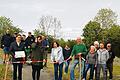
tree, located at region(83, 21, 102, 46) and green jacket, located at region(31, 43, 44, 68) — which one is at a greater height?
tree, located at region(83, 21, 102, 46)

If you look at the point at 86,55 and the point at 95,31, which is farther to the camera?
the point at 95,31

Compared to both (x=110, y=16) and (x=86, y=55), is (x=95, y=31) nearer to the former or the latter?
(x=110, y=16)

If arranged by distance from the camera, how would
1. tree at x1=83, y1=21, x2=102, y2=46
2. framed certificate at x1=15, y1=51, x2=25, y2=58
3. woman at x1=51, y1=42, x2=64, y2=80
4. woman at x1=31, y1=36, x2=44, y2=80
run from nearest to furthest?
framed certificate at x1=15, y1=51, x2=25, y2=58 → woman at x1=31, y1=36, x2=44, y2=80 → woman at x1=51, y1=42, x2=64, y2=80 → tree at x1=83, y1=21, x2=102, y2=46

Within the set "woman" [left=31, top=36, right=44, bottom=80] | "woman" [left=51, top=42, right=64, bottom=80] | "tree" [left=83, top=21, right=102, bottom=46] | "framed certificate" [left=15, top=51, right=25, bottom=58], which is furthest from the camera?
"tree" [left=83, top=21, right=102, bottom=46]

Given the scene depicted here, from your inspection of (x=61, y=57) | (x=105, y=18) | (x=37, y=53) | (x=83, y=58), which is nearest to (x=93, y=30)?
(x=105, y=18)

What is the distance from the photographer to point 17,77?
1644 centimetres

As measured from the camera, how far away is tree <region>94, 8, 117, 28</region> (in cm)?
7188

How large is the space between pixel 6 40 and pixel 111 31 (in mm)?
45646

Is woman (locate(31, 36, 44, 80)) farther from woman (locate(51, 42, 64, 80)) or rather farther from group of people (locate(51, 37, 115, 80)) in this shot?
group of people (locate(51, 37, 115, 80))

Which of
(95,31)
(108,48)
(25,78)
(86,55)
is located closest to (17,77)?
(25,78)

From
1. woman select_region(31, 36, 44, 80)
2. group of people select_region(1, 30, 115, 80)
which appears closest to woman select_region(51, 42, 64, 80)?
group of people select_region(1, 30, 115, 80)

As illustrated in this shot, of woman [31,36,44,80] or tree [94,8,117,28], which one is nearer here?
woman [31,36,44,80]

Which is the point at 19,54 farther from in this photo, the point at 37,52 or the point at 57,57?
the point at 57,57

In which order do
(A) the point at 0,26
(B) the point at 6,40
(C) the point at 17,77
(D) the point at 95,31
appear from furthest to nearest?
(A) the point at 0,26
(D) the point at 95,31
(B) the point at 6,40
(C) the point at 17,77
